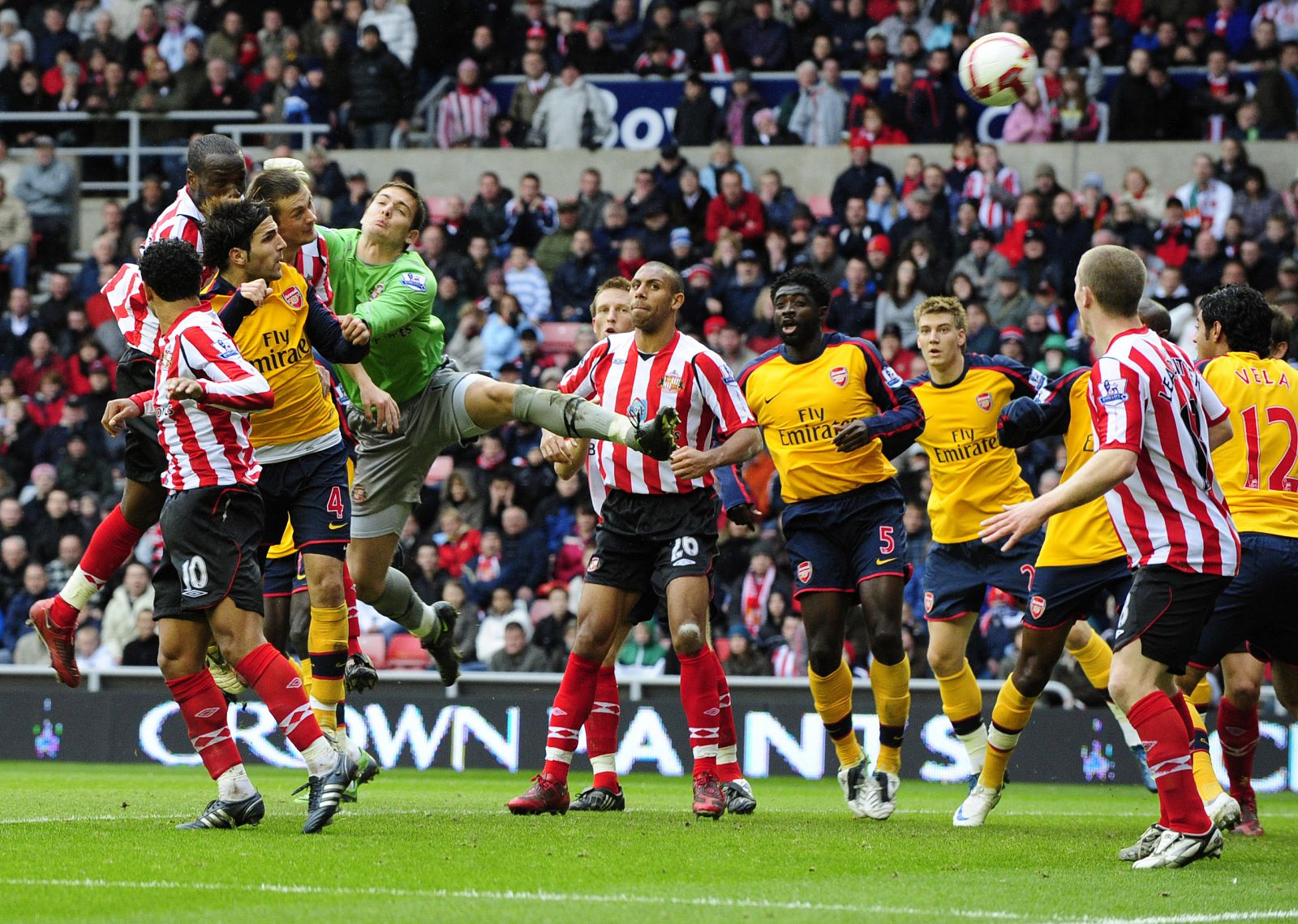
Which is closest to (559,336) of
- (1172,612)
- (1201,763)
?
(1201,763)

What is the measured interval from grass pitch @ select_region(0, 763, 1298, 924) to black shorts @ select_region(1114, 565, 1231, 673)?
→ 0.83 m

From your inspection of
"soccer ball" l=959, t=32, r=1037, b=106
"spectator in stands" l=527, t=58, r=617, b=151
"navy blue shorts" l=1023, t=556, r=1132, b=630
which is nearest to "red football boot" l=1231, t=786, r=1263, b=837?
"navy blue shorts" l=1023, t=556, r=1132, b=630

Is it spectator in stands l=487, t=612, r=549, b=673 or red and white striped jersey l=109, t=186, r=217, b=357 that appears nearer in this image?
red and white striped jersey l=109, t=186, r=217, b=357

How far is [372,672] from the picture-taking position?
30.8ft

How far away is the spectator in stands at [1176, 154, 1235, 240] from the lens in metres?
18.3

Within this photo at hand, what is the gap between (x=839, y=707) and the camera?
364 inches

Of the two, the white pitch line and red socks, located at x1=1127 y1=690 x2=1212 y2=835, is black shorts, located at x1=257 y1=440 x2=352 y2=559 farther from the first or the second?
red socks, located at x1=1127 y1=690 x2=1212 y2=835

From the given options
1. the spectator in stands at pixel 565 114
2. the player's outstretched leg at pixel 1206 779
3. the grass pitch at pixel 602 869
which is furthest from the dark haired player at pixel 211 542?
the spectator in stands at pixel 565 114

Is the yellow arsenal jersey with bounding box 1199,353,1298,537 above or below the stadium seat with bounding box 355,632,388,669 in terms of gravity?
above

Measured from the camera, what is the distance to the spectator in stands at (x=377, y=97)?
72.8 ft

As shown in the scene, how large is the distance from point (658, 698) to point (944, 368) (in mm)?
5411

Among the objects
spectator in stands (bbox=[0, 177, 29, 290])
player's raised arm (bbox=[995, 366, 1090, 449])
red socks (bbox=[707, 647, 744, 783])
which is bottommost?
red socks (bbox=[707, 647, 744, 783])

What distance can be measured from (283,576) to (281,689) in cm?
243

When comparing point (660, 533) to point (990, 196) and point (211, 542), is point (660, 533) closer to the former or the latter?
point (211, 542)
